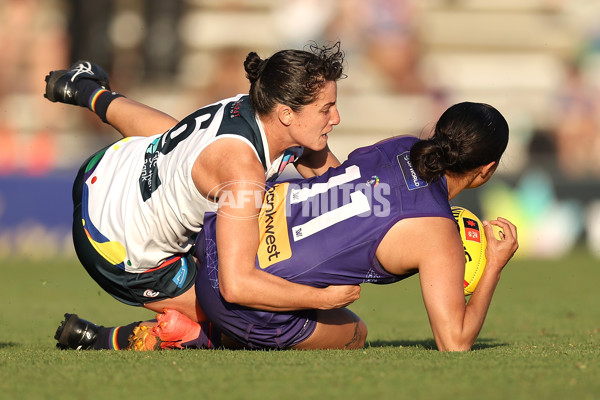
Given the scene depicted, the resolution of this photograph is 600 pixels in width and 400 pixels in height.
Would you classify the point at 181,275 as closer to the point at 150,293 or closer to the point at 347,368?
the point at 150,293

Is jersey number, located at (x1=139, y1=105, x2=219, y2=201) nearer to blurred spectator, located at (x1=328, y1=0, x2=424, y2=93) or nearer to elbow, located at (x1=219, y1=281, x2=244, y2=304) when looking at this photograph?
elbow, located at (x1=219, y1=281, x2=244, y2=304)

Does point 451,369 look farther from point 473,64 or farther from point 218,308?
point 473,64

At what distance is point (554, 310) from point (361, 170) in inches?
124

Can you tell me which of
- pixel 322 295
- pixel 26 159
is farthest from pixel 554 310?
pixel 26 159

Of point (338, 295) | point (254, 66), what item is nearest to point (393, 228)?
point (338, 295)

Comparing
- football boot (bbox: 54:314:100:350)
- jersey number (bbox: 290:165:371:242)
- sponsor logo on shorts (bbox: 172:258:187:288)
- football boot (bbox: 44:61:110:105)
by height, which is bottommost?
football boot (bbox: 54:314:100:350)

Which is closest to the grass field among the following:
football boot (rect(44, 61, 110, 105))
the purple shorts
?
the purple shorts

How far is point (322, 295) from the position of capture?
4117 millimetres

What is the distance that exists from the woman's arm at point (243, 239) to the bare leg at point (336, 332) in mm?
377

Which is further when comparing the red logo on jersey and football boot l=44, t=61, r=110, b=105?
football boot l=44, t=61, r=110, b=105

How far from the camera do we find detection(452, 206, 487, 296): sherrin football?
14.4 feet

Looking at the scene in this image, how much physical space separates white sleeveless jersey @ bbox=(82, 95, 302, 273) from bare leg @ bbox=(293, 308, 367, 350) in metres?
0.75

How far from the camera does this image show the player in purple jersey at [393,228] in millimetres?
3941

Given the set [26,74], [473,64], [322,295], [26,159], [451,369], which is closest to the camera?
[451,369]
